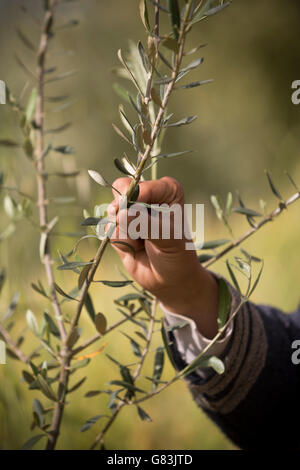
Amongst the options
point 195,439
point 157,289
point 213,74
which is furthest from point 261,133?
point 157,289

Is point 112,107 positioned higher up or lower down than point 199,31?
lower down

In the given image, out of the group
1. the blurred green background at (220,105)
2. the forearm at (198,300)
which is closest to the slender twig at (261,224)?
the forearm at (198,300)

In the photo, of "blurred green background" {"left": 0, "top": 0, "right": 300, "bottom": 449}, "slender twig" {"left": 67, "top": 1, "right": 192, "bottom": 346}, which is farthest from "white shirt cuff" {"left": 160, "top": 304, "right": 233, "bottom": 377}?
"blurred green background" {"left": 0, "top": 0, "right": 300, "bottom": 449}

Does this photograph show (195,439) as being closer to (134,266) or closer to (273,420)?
(273,420)

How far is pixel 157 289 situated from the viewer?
31 cm

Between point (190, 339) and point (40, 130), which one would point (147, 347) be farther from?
point (40, 130)

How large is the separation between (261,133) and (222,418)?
0.76 metres

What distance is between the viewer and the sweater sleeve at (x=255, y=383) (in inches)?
14.6

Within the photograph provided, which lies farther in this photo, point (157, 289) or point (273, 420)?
point (273, 420)

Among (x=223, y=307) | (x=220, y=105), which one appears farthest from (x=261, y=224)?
(x=220, y=105)

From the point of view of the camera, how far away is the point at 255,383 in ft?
1.35

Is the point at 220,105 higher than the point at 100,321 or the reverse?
higher

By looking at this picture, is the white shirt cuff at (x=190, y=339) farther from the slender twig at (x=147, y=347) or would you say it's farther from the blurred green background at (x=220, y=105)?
the blurred green background at (x=220, y=105)
